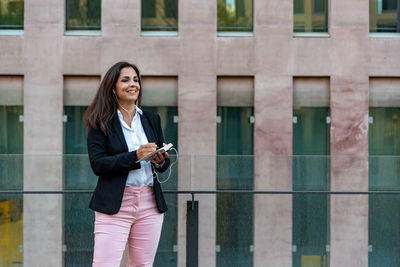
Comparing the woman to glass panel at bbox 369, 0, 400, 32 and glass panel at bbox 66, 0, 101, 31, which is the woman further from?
glass panel at bbox 369, 0, 400, 32

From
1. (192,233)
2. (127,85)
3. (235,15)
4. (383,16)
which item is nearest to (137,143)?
(127,85)

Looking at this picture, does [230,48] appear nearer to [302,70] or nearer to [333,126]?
[302,70]

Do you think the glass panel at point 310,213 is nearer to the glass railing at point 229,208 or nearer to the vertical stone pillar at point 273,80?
the glass railing at point 229,208

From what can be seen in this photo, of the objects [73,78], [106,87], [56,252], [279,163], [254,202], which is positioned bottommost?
Answer: [56,252]

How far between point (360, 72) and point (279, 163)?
5.81 meters

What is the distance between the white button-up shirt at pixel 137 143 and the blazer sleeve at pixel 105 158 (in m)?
0.12

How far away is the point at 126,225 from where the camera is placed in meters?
4.51

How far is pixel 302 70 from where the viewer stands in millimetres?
12078

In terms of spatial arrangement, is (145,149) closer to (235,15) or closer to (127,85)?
(127,85)

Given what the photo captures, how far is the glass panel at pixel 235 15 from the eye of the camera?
12.4m

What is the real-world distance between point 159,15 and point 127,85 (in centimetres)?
798

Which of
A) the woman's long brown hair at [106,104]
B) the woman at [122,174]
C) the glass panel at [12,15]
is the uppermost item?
the glass panel at [12,15]

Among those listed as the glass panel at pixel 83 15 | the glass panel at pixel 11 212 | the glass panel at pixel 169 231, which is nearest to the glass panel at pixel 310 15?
the glass panel at pixel 83 15

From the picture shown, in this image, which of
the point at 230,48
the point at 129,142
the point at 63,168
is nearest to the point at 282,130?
the point at 230,48
